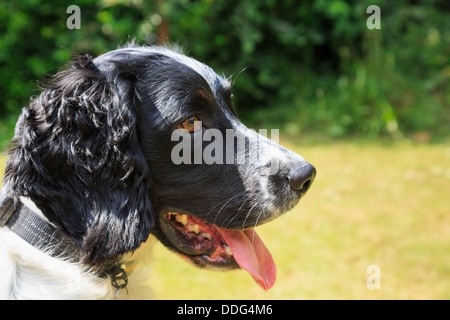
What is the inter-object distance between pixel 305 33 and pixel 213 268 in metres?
6.20

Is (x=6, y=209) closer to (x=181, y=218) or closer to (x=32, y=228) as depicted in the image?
(x=32, y=228)

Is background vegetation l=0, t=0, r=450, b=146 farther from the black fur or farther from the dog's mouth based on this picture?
the dog's mouth

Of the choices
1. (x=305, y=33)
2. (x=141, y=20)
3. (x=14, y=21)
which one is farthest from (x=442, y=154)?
(x=14, y=21)

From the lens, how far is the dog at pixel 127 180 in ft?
6.52

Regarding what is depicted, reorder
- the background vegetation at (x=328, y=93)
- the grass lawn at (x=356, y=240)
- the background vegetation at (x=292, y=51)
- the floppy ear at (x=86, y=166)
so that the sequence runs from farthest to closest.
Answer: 1. the background vegetation at (x=292, y=51)
2. the background vegetation at (x=328, y=93)
3. the grass lawn at (x=356, y=240)
4. the floppy ear at (x=86, y=166)

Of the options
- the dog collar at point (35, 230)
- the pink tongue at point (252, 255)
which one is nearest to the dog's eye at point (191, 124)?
the pink tongue at point (252, 255)

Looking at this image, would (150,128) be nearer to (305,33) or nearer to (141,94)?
(141,94)

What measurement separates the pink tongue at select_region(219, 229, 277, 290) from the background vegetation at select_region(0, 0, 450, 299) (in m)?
1.79

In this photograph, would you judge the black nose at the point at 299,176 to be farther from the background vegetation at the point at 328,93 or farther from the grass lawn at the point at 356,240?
the background vegetation at the point at 328,93

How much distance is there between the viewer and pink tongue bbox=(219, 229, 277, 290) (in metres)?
2.32

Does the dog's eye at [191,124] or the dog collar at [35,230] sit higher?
the dog's eye at [191,124]

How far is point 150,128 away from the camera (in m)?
2.19

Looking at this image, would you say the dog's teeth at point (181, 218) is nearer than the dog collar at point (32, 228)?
No

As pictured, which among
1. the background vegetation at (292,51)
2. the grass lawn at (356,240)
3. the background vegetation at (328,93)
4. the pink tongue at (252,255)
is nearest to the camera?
the pink tongue at (252,255)
